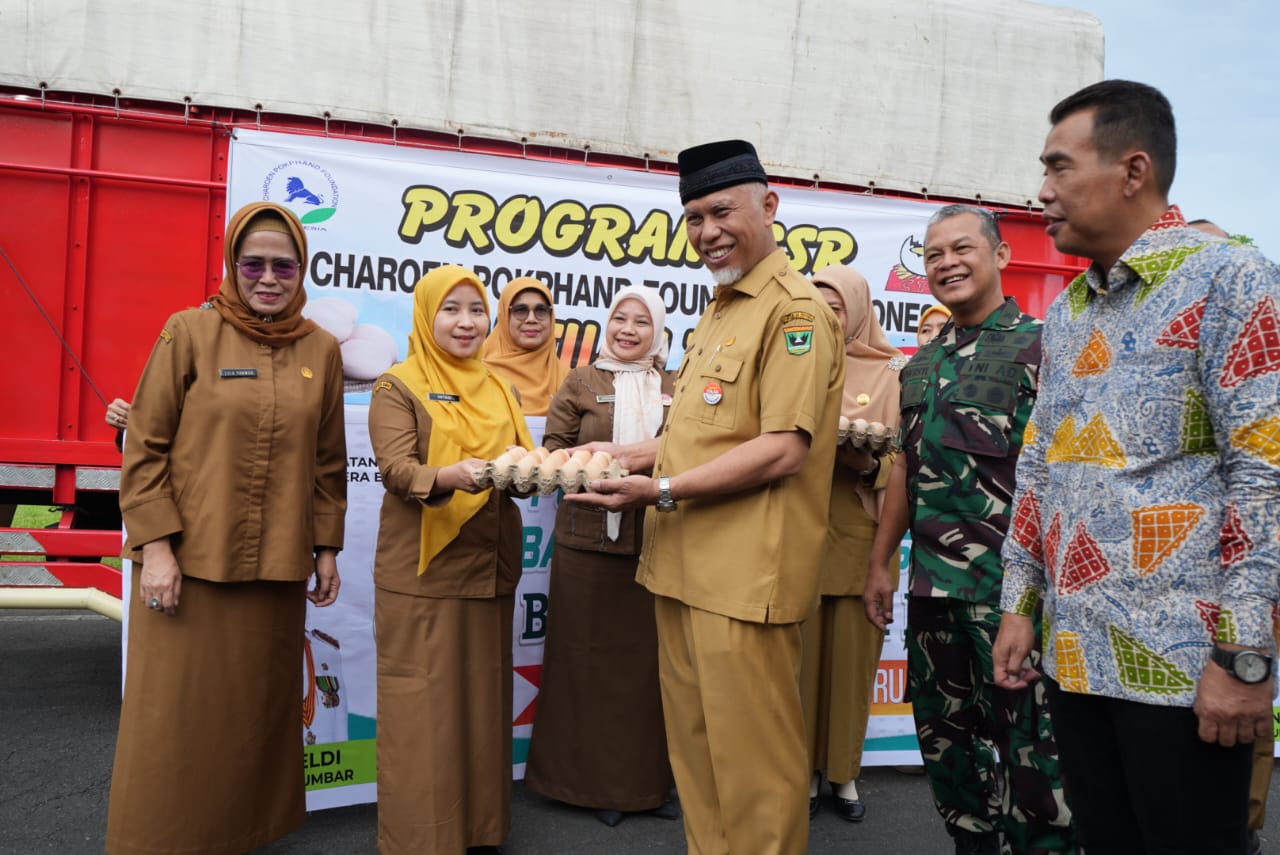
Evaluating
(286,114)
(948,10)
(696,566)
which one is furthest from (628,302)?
(948,10)

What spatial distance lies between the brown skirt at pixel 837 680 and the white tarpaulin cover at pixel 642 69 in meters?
2.49

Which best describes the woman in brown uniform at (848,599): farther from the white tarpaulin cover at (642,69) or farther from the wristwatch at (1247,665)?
the wristwatch at (1247,665)

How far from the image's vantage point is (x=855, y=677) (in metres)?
3.56

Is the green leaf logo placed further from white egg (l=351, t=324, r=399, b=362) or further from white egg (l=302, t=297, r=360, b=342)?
white egg (l=351, t=324, r=399, b=362)

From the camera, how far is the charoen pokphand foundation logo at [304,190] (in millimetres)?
3572

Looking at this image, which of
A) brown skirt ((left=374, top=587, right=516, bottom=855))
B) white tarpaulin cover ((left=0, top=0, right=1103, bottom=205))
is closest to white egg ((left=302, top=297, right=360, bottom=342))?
white tarpaulin cover ((left=0, top=0, right=1103, bottom=205))

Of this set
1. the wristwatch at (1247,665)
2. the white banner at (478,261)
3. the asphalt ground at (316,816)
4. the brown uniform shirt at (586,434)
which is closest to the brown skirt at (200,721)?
the asphalt ground at (316,816)

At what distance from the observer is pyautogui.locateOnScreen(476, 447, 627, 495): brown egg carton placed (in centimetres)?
245

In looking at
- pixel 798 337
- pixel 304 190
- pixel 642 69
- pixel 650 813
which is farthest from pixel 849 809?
pixel 642 69

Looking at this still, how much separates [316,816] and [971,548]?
269 cm

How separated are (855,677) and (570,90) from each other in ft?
10.6

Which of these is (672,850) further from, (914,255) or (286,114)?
(286,114)

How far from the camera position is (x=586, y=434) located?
354 cm

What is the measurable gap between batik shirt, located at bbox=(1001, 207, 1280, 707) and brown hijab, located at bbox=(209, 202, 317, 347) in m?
2.28
